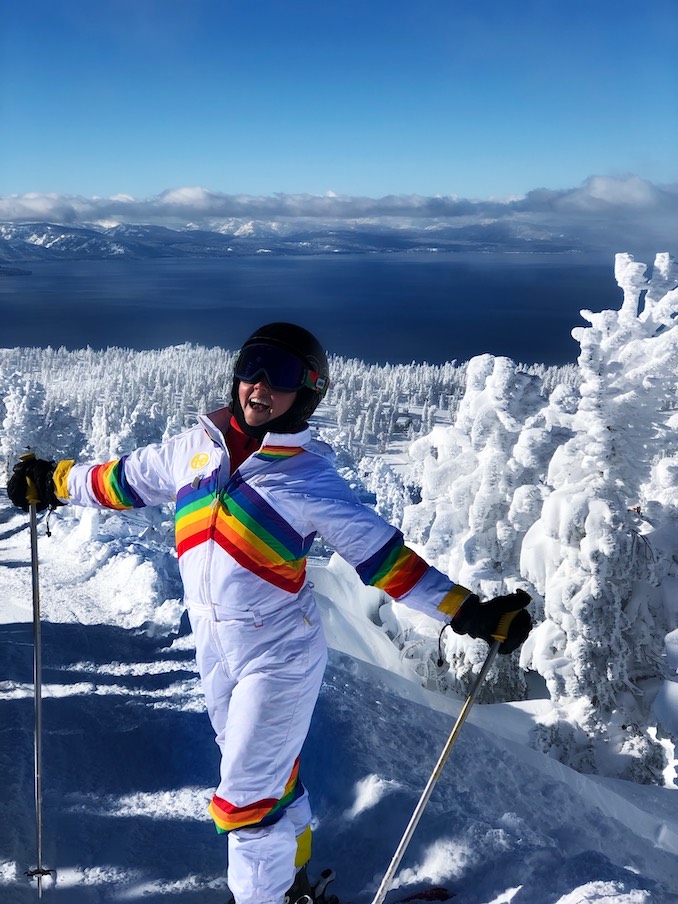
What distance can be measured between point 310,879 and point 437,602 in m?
2.23

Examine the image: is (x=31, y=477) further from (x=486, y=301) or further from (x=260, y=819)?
(x=486, y=301)

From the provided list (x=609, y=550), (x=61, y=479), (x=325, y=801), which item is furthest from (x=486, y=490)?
(x=61, y=479)

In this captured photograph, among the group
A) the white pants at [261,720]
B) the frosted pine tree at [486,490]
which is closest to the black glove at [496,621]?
the white pants at [261,720]

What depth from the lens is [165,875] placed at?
12.8 feet

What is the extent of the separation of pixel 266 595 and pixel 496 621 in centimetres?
106

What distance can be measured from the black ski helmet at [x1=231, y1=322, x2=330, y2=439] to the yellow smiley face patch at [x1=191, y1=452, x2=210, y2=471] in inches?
9.2

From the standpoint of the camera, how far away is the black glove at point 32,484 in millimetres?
3629

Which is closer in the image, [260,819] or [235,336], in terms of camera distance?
[260,819]

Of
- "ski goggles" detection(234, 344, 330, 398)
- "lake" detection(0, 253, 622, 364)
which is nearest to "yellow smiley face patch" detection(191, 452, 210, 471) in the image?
"ski goggles" detection(234, 344, 330, 398)

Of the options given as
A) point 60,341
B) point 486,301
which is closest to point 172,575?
point 60,341

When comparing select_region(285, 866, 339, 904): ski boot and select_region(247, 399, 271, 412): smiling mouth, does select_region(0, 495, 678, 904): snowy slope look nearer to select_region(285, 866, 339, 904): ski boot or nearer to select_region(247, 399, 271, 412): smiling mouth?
select_region(285, 866, 339, 904): ski boot

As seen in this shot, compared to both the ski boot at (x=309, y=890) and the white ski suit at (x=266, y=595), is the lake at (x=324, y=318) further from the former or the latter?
the white ski suit at (x=266, y=595)

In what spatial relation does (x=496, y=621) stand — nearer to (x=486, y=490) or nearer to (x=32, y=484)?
(x=32, y=484)

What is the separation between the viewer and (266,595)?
3.06 meters
